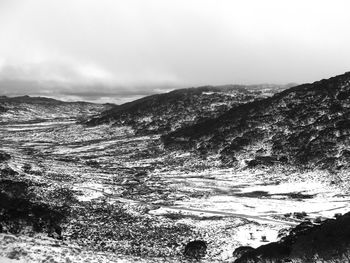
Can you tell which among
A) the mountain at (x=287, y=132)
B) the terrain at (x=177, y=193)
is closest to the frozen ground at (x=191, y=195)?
the terrain at (x=177, y=193)

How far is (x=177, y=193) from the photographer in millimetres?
52062

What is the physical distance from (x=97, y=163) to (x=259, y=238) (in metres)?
56.0

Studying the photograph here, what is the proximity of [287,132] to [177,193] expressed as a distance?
40710 mm

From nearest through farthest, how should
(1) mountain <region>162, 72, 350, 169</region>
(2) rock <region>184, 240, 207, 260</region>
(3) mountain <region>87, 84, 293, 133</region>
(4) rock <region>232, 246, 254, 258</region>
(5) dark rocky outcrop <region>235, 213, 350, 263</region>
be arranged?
(5) dark rocky outcrop <region>235, 213, 350, 263</region> → (2) rock <region>184, 240, 207, 260</region> → (4) rock <region>232, 246, 254, 258</region> → (1) mountain <region>162, 72, 350, 169</region> → (3) mountain <region>87, 84, 293, 133</region>

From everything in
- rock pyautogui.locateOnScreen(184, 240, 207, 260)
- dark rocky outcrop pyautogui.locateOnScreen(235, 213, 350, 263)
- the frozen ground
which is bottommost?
the frozen ground

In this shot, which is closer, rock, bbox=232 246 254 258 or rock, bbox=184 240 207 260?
rock, bbox=184 240 207 260

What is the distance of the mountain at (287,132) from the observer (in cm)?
7062

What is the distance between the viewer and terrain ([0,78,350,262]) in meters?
26.5

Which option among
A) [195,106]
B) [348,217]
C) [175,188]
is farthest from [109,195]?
[195,106]

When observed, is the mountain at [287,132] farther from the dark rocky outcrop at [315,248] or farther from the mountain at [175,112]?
the dark rocky outcrop at [315,248]

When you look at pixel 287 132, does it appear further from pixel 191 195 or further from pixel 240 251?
pixel 240 251

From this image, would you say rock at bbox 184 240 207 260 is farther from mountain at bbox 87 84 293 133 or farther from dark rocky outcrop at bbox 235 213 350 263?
mountain at bbox 87 84 293 133

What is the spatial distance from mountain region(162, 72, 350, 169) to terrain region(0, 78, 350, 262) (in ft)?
1.31

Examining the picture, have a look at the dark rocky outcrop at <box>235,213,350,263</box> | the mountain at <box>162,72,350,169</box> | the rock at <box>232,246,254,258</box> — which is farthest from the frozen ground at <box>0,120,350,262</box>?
the mountain at <box>162,72,350,169</box>
